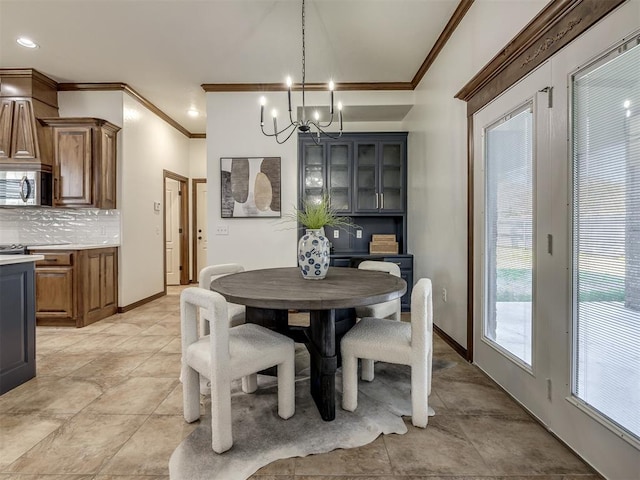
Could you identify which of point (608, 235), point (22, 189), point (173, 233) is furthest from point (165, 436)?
point (173, 233)

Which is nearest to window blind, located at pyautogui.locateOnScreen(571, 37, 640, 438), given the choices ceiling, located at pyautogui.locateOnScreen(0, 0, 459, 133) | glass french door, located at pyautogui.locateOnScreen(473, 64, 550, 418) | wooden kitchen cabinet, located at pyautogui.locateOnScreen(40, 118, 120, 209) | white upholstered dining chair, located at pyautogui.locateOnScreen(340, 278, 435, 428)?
glass french door, located at pyautogui.locateOnScreen(473, 64, 550, 418)

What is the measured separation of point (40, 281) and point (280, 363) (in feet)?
11.1

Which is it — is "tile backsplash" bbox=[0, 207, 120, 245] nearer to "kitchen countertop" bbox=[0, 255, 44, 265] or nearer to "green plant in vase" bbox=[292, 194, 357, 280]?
"kitchen countertop" bbox=[0, 255, 44, 265]

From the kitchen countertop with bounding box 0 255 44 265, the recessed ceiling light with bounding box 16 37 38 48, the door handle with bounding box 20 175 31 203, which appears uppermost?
the recessed ceiling light with bounding box 16 37 38 48

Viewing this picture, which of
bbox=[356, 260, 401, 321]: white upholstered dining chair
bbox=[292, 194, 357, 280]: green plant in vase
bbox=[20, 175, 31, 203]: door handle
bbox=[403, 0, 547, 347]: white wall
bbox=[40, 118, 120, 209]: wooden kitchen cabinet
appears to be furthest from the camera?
bbox=[40, 118, 120, 209]: wooden kitchen cabinet

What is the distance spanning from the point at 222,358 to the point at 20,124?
13.9ft

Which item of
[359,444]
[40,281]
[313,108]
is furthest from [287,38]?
[40,281]

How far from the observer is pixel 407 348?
1.70m

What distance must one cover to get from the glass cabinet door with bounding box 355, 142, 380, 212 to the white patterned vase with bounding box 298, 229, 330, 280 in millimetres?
2223

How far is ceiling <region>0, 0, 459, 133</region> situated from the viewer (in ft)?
8.76

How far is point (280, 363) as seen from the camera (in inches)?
66.9

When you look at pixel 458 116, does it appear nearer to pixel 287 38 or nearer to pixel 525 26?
pixel 525 26

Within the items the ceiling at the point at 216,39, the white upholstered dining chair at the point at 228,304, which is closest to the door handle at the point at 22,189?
the ceiling at the point at 216,39

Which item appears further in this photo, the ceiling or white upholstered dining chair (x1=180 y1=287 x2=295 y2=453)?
the ceiling
